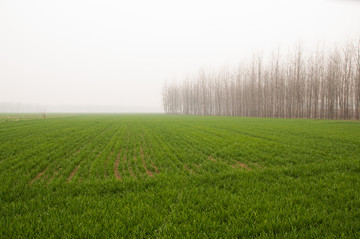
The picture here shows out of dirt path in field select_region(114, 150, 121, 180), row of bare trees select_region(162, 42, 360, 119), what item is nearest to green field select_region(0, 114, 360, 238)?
dirt path in field select_region(114, 150, 121, 180)

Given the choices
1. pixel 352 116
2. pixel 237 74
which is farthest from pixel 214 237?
pixel 237 74

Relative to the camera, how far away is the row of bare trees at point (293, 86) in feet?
99.7

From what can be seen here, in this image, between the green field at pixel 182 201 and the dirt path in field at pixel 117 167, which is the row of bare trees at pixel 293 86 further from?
the dirt path in field at pixel 117 167

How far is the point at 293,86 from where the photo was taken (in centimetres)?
3731

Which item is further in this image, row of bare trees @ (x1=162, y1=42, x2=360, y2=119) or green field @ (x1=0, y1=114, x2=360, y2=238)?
row of bare trees @ (x1=162, y1=42, x2=360, y2=119)

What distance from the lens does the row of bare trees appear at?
30391 mm

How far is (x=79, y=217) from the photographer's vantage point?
308 centimetres

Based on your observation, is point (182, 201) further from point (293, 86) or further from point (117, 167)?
point (293, 86)

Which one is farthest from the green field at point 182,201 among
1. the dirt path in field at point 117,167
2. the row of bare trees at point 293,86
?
the row of bare trees at point 293,86

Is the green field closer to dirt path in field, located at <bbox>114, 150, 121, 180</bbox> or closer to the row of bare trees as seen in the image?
dirt path in field, located at <bbox>114, 150, 121, 180</bbox>

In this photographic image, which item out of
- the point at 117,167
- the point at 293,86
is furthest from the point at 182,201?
the point at 293,86

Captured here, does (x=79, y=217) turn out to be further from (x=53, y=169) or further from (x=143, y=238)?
(x=53, y=169)

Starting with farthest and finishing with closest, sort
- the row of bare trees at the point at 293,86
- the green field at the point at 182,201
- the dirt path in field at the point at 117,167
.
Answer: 1. the row of bare trees at the point at 293,86
2. the dirt path in field at the point at 117,167
3. the green field at the point at 182,201

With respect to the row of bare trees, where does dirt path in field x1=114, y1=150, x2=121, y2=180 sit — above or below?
below
